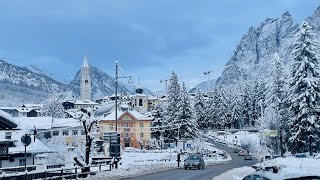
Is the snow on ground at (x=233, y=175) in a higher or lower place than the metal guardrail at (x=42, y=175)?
lower

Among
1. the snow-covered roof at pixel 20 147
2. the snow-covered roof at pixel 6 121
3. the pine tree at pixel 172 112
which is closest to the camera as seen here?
the snow-covered roof at pixel 6 121

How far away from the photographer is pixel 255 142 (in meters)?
122

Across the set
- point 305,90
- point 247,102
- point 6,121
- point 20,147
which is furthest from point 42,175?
point 247,102

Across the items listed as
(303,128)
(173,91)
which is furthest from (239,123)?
(303,128)

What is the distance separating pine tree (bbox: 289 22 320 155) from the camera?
5009 cm

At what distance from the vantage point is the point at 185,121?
313ft

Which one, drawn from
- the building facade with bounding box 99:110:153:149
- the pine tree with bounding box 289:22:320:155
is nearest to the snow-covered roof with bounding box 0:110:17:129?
the pine tree with bounding box 289:22:320:155

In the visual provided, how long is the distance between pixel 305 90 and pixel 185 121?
46.7 metres

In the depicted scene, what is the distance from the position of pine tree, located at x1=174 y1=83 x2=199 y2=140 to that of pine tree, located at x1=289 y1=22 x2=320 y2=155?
4394 cm

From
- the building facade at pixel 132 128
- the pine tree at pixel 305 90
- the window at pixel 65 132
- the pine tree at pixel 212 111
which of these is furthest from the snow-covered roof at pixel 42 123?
the pine tree at pixel 212 111

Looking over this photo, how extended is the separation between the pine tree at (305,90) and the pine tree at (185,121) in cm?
4394

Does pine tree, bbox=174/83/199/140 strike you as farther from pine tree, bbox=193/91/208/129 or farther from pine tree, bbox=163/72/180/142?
pine tree, bbox=193/91/208/129

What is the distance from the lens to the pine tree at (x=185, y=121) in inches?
3740

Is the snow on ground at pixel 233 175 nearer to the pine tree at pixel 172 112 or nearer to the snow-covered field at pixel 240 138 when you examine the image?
the pine tree at pixel 172 112
